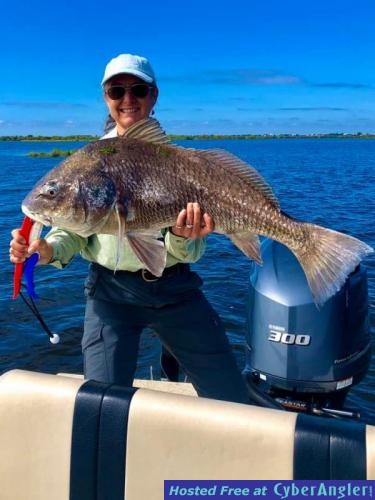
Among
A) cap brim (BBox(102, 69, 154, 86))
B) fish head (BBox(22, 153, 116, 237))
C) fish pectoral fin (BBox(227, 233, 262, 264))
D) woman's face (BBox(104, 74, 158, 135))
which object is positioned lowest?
fish pectoral fin (BBox(227, 233, 262, 264))

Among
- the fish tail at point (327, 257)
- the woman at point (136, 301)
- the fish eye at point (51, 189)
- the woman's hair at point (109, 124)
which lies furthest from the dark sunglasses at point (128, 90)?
the fish tail at point (327, 257)

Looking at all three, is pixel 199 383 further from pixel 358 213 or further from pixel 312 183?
pixel 312 183

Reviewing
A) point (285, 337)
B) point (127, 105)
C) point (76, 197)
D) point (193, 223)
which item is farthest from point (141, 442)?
point (127, 105)

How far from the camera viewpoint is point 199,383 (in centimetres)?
422

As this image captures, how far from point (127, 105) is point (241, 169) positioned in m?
1.05

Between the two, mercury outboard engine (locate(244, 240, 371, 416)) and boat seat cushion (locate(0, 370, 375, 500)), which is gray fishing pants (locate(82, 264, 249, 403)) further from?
boat seat cushion (locate(0, 370, 375, 500))

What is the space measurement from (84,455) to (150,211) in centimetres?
150

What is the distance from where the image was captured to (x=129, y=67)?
12.8ft

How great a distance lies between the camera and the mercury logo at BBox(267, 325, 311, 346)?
462cm

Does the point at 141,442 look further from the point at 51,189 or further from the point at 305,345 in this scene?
the point at 305,345

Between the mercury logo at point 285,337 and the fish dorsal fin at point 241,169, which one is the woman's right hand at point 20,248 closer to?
the fish dorsal fin at point 241,169

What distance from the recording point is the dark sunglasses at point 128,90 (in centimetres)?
398

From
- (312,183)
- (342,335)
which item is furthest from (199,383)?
(312,183)

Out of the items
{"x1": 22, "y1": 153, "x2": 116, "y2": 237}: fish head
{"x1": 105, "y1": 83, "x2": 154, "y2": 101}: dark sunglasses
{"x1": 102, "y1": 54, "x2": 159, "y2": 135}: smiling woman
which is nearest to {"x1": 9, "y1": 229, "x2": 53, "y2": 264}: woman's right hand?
{"x1": 22, "y1": 153, "x2": 116, "y2": 237}: fish head
